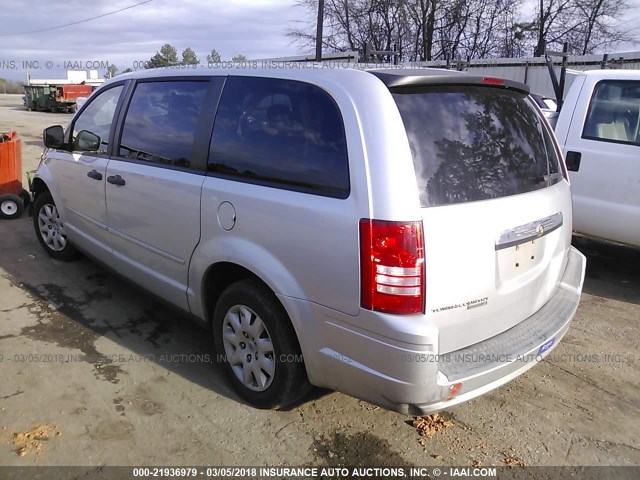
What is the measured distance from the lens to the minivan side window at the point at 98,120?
4027 mm

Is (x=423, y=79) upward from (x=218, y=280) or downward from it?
upward

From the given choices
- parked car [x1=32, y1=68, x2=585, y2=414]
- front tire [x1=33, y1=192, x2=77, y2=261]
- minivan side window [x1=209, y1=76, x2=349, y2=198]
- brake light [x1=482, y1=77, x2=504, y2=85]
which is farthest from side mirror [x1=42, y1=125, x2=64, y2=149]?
brake light [x1=482, y1=77, x2=504, y2=85]

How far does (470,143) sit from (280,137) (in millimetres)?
943

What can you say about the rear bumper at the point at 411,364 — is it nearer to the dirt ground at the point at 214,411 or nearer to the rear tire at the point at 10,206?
the dirt ground at the point at 214,411

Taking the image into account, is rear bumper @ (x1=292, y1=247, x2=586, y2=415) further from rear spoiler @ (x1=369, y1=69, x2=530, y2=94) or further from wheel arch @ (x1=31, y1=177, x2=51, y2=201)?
wheel arch @ (x1=31, y1=177, x2=51, y2=201)

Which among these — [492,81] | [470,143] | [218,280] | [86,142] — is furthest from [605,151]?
[86,142]

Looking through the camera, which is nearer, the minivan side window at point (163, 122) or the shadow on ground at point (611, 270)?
the minivan side window at point (163, 122)

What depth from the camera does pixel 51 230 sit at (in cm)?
509

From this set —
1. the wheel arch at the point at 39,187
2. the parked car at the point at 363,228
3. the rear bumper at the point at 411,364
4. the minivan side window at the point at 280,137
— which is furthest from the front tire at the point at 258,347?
the wheel arch at the point at 39,187

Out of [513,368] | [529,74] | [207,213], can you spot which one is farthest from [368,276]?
[529,74]

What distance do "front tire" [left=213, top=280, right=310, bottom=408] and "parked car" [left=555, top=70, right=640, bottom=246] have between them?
370 centimetres

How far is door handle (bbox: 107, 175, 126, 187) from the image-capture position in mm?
3656

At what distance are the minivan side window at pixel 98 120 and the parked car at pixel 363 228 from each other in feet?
2.71

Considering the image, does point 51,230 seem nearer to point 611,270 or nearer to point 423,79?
point 423,79
